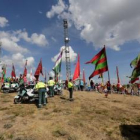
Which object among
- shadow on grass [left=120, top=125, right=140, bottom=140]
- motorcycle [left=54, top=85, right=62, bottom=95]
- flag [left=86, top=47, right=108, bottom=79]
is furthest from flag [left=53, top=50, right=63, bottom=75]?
shadow on grass [left=120, top=125, right=140, bottom=140]

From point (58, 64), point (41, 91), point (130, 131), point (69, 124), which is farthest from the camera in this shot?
point (58, 64)

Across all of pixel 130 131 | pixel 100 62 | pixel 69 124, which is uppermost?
pixel 100 62

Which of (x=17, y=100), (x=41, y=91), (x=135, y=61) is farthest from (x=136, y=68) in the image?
(x=17, y=100)

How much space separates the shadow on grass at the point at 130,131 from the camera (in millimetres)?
9218

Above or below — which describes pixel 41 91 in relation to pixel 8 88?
below

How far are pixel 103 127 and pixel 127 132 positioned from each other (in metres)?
1.26

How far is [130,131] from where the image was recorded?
9.85m

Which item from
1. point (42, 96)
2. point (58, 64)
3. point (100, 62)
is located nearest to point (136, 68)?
point (42, 96)

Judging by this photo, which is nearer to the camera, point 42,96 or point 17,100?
point 42,96

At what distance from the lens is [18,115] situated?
41.0ft

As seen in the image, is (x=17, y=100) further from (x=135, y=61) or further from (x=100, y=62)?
(x=135, y=61)

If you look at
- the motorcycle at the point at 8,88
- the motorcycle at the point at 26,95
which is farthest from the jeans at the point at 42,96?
the motorcycle at the point at 8,88

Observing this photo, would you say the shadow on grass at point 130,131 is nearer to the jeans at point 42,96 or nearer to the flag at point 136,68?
the flag at point 136,68

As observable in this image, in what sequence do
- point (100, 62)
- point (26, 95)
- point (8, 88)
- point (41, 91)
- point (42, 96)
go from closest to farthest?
point (41, 91) < point (42, 96) < point (26, 95) < point (100, 62) < point (8, 88)
